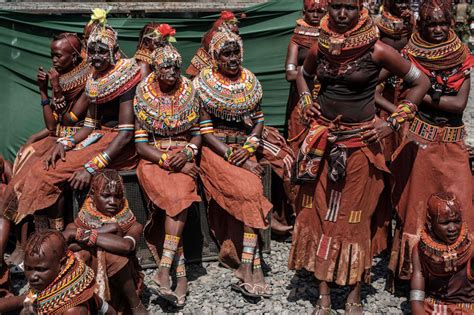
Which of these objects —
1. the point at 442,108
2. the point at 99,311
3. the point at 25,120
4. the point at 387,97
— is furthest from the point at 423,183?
the point at 25,120

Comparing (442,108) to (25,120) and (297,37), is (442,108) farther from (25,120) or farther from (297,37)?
(25,120)

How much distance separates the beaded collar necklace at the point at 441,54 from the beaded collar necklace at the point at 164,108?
175 centimetres

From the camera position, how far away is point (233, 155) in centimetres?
490

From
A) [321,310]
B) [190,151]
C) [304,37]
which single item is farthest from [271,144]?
[321,310]

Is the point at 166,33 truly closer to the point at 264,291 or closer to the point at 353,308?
the point at 264,291

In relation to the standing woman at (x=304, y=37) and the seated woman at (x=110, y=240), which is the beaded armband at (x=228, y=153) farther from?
the seated woman at (x=110, y=240)

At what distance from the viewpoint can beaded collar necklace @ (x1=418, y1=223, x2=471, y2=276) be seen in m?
3.87

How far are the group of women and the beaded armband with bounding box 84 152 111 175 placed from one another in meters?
0.01

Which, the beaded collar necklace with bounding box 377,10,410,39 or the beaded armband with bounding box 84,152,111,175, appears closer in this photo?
the beaded armband with bounding box 84,152,111,175

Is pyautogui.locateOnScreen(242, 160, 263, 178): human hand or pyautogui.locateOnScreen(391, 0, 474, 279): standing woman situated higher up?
pyautogui.locateOnScreen(391, 0, 474, 279): standing woman

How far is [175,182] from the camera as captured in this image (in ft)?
15.3

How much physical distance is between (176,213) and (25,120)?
292cm

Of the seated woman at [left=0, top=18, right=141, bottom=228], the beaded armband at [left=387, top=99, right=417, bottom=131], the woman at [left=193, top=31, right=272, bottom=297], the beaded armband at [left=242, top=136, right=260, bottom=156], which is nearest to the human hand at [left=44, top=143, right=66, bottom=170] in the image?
the seated woman at [left=0, top=18, right=141, bottom=228]

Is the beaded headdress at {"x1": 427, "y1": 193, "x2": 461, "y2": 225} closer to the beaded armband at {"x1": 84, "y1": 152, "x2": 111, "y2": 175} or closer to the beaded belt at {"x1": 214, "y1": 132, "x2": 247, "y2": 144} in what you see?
the beaded belt at {"x1": 214, "y1": 132, "x2": 247, "y2": 144}
